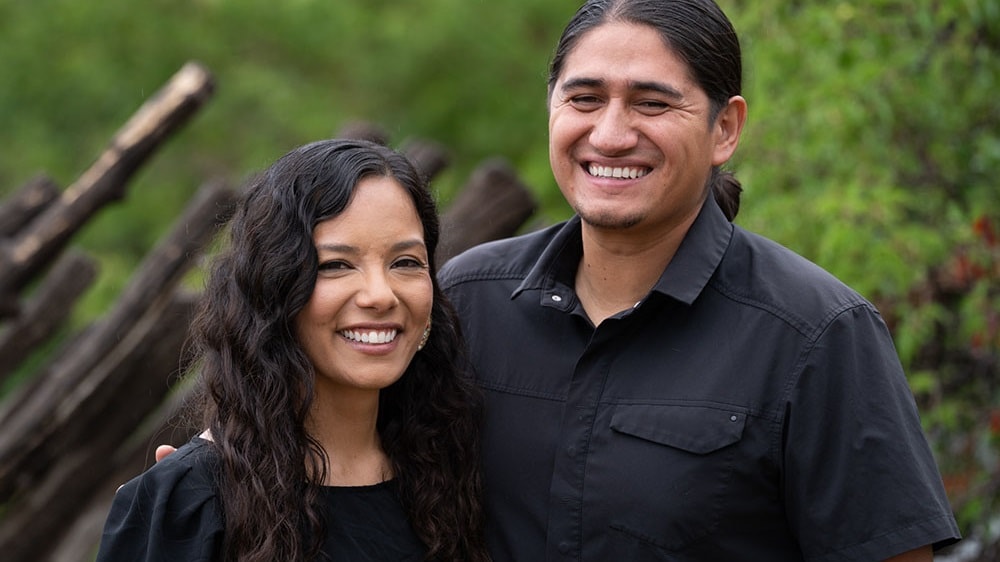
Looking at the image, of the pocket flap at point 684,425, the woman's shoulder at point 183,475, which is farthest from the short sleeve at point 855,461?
the woman's shoulder at point 183,475

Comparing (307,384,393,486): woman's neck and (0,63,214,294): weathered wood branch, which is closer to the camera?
(307,384,393,486): woman's neck

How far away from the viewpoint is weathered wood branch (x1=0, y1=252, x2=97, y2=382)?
7.30m

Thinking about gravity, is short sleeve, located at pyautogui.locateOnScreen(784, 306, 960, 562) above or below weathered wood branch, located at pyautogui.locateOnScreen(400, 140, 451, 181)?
below

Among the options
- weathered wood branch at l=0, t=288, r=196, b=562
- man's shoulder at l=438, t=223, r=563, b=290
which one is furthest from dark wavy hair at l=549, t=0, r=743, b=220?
weathered wood branch at l=0, t=288, r=196, b=562

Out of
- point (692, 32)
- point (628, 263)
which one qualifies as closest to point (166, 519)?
point (628, 263)

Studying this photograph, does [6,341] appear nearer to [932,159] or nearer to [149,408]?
[149,408]

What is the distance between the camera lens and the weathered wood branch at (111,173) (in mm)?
6637

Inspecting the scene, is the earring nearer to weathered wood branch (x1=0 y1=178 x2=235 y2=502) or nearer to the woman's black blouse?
the woman's black blouse

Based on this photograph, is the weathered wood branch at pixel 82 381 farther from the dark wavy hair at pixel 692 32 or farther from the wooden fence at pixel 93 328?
the dark wavy hair at pixel 692 32

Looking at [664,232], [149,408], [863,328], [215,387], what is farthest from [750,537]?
[149,408]

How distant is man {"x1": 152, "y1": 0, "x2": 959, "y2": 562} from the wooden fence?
10.4 ft

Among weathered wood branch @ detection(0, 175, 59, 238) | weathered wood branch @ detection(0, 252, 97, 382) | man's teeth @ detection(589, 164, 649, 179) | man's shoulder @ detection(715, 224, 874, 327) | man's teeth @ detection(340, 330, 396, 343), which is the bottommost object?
man's shoulder @ detection(715, 224, 874, 327)

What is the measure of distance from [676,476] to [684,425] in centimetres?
11

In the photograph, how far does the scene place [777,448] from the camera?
3043 mm
